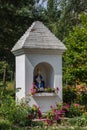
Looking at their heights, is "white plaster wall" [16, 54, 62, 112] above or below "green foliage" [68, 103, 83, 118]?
above

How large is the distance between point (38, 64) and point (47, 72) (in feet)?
2.34

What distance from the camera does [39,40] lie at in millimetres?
15828

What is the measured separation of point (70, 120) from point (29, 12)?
59.8 feet

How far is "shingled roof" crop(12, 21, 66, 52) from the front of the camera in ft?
50.8

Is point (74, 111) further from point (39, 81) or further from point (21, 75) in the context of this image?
point (21, 75)

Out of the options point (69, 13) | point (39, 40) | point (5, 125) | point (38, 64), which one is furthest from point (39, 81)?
point (69, 13)

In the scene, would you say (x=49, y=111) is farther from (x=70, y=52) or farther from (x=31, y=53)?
(x=70, y=52)

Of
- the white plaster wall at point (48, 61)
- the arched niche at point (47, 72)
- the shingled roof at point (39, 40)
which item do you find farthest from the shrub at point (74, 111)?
the shingled roof at point (39, 40)

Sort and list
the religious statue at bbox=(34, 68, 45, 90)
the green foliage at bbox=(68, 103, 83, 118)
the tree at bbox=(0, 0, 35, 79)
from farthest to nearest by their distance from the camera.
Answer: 1. the tree at bbox=(0, 0, 35, 79)
2. the religious statue at bbox=(34, 68, 45, 90)
3. the green foliage at bbox=(68, 103, 83, 118)

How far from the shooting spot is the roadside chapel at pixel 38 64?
15.5m

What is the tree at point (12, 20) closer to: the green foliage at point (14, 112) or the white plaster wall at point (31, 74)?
the white plaster wall at point (31, 74)

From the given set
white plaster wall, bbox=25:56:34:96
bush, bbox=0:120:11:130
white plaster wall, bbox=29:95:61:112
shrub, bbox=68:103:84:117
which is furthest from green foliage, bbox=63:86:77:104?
bush, bbox=0:120:11:130

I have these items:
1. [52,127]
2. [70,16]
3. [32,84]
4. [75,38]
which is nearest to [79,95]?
[75,38]

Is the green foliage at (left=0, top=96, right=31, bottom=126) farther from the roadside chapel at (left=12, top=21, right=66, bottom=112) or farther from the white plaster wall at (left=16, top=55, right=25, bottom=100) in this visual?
the white plaster wall at (left=16, top=55, right=25, bottom=100)
